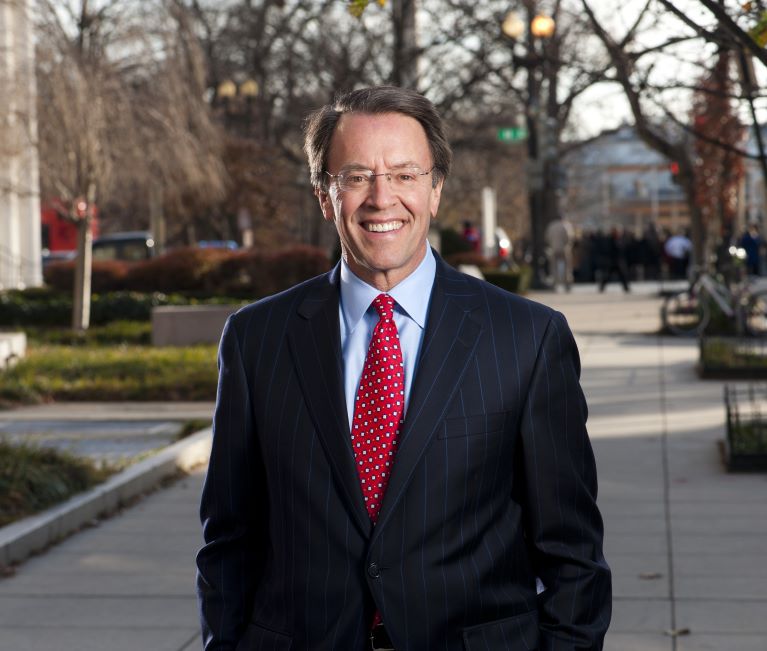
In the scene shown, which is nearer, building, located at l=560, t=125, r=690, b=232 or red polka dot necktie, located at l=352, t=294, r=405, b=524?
red polka dot necktie, located at l=352, t=294, r=405, b=524

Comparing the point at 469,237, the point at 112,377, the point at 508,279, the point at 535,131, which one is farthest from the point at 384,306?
the point at 469,237

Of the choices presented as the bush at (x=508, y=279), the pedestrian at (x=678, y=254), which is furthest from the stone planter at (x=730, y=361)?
the pedestrian at (x=678, y=254)

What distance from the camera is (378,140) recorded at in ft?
9.66

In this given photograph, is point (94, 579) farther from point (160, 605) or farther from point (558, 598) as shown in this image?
point (558, 598)

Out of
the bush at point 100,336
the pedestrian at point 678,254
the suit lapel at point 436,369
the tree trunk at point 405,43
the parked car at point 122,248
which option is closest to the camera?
the suit lapel at point 436,369

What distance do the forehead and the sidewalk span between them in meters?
3.40

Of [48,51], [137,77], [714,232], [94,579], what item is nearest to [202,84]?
[137,77]

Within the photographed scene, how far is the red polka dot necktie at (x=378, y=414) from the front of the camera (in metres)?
2.89

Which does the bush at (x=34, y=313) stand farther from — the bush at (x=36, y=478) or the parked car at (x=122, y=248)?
the bush at (x=36, y=478)

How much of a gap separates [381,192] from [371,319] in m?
0.28

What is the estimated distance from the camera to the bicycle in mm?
19250

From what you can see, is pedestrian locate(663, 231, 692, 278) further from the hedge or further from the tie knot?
the tie knot

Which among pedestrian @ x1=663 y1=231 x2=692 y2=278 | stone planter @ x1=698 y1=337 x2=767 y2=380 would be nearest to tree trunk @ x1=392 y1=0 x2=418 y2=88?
stone planter @ x1=698 y1=337 x2=767 y2=380

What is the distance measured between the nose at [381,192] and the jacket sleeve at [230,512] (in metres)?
0.43
